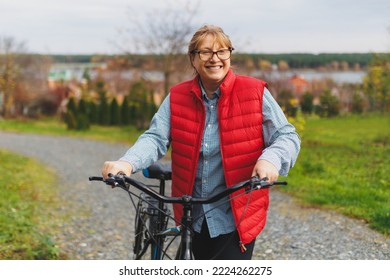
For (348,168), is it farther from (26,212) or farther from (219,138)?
(219,138)

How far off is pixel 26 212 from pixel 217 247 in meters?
4.05

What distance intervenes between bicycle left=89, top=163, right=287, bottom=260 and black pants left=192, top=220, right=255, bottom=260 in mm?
108

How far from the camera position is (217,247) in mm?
2441

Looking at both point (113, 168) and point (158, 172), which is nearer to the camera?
point (113, 168)

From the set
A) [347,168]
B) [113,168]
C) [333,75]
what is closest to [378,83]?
[333,75]

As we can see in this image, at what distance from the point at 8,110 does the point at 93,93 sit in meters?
4.08

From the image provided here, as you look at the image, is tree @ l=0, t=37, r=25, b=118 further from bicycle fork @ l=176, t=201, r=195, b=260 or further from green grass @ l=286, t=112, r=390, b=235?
bicycle fork @ l=176, t=201, r=195, b=260

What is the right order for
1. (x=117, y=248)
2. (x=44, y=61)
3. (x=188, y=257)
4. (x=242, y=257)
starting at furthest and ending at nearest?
(x=44, y=61), (x=117, y=248), (x=242, y=257), (x=188, y=257)

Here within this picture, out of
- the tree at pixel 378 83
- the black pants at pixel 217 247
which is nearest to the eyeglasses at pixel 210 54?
the black pants at pixel 217 247

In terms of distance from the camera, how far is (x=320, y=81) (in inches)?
402

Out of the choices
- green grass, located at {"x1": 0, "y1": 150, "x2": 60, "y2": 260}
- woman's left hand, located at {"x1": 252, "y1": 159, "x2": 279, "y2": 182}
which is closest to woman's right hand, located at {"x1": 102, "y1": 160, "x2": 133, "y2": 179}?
woman's left hand, located at {"x1": 252, "y1": 159, "x2": 279, "y2": 182}
